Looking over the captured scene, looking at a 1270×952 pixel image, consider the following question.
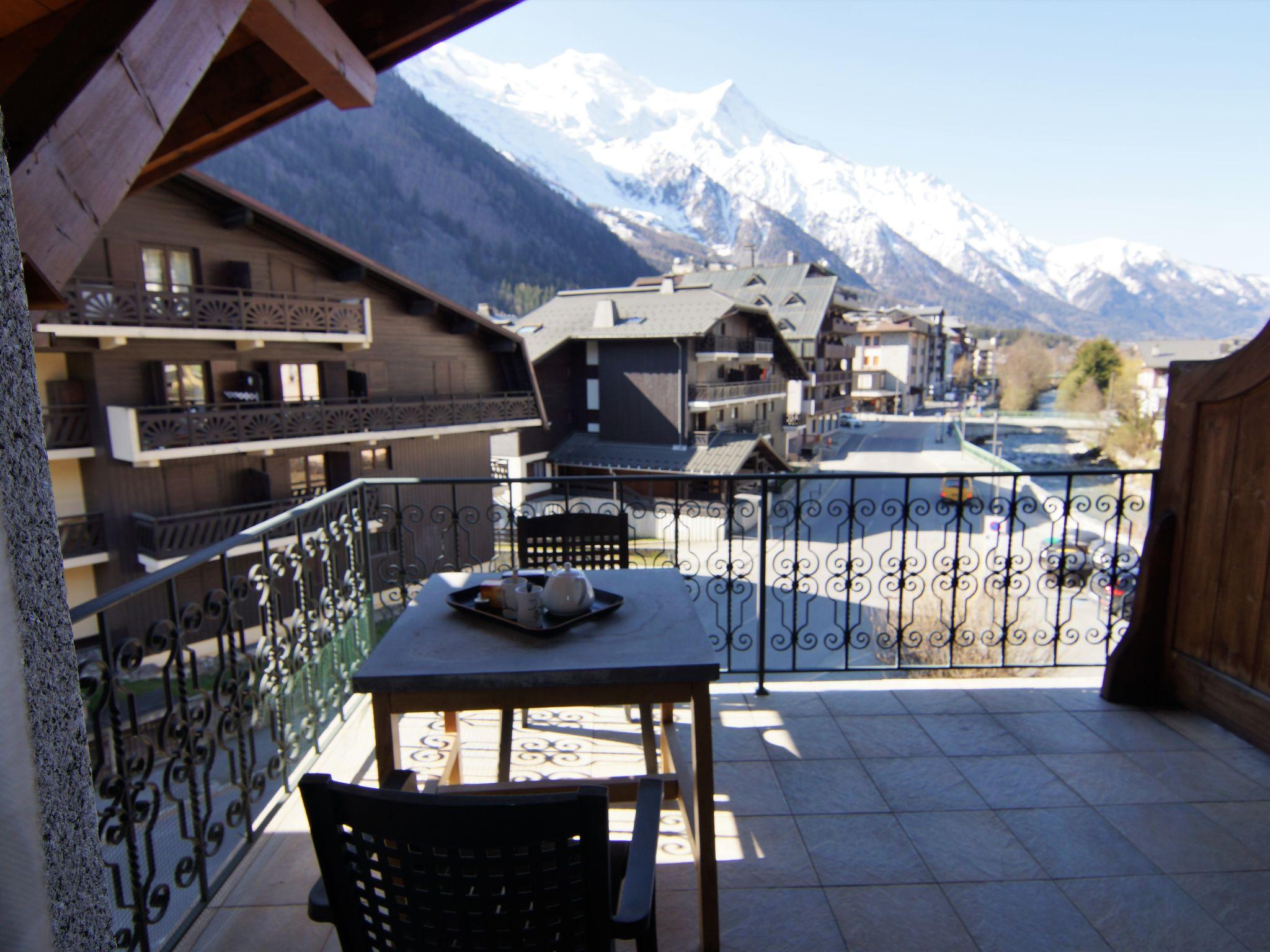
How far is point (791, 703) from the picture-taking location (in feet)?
11.5

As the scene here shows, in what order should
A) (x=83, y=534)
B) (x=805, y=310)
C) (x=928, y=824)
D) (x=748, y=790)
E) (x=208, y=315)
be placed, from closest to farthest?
(x=928, y=824) → (x=748, y=790) → (x=83, y=534) → (x=208, y=315) → (x=805, y=310)

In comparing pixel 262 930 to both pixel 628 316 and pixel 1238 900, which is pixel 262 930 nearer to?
pixel 1238 900

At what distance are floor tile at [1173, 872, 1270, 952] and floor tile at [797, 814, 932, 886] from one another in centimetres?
81

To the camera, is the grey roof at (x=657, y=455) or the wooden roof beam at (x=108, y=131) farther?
the grey roof at (x=657, y=455)

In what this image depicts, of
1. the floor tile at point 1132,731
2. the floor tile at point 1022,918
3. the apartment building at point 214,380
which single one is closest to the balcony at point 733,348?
the apartment building at point 214,380

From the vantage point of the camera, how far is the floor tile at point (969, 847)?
231cm

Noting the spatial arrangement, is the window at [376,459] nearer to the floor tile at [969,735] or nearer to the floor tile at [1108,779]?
the floor tile at [969,735]

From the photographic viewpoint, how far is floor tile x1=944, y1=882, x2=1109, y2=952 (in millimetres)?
2016

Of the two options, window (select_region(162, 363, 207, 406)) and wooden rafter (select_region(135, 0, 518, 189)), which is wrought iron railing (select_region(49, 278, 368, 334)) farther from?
wooden rafter (select_region(135, 0, 518, 189))

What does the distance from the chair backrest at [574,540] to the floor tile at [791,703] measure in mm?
1101

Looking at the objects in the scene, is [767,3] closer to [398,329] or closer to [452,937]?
[398,329]

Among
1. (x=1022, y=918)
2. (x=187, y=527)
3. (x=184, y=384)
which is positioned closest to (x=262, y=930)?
(x=1022, y=918)

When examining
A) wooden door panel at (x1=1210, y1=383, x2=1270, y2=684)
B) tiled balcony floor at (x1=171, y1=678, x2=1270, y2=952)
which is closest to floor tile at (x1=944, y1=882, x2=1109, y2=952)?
tiled balcony floor at (x1=171, y1=678, x2=1270, y2=952)

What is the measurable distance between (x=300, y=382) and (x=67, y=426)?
404 cm
